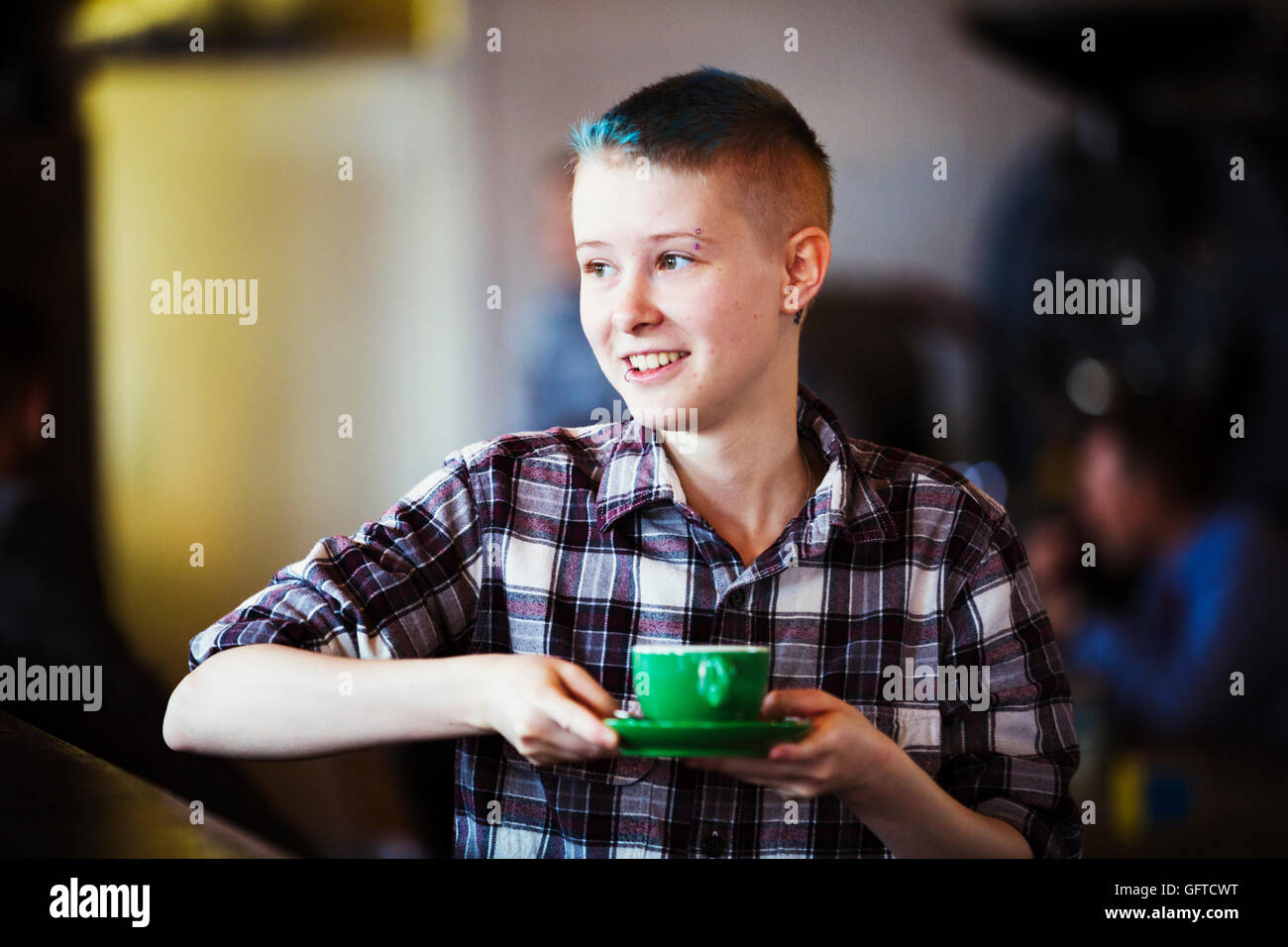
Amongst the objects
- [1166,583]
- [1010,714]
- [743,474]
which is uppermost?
[743,474]

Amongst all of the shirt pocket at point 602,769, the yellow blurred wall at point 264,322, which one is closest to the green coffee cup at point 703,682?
the shirt pocket at point 602,769

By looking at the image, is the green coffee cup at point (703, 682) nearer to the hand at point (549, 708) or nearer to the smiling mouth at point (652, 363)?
the hand at point (549, 708)

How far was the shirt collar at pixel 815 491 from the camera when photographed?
1.17 metres

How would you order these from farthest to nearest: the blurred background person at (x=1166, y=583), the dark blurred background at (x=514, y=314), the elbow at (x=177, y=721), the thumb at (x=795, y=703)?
the blurred background person at (x=1166, y=583) → the dark blurred background at (x=514, y=314) → the elbow at (x=177, y=721) → the thumb at (x=795, y=703)

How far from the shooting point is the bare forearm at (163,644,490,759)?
962mm

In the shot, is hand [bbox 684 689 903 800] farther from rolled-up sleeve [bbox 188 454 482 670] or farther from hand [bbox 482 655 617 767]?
rolled-up sleeve [bbox 188 454 482 670]

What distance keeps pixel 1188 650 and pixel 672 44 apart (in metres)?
1.17

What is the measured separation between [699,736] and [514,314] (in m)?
0.99

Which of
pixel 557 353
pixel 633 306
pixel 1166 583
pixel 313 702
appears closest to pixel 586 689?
pixel 313 702

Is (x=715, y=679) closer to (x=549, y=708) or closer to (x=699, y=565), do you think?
(x=549, y=708)

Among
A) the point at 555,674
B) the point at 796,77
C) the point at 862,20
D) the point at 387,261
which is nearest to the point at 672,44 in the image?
the point at 796,77

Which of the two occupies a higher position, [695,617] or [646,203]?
[646,203]

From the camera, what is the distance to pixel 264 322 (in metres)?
1.77
